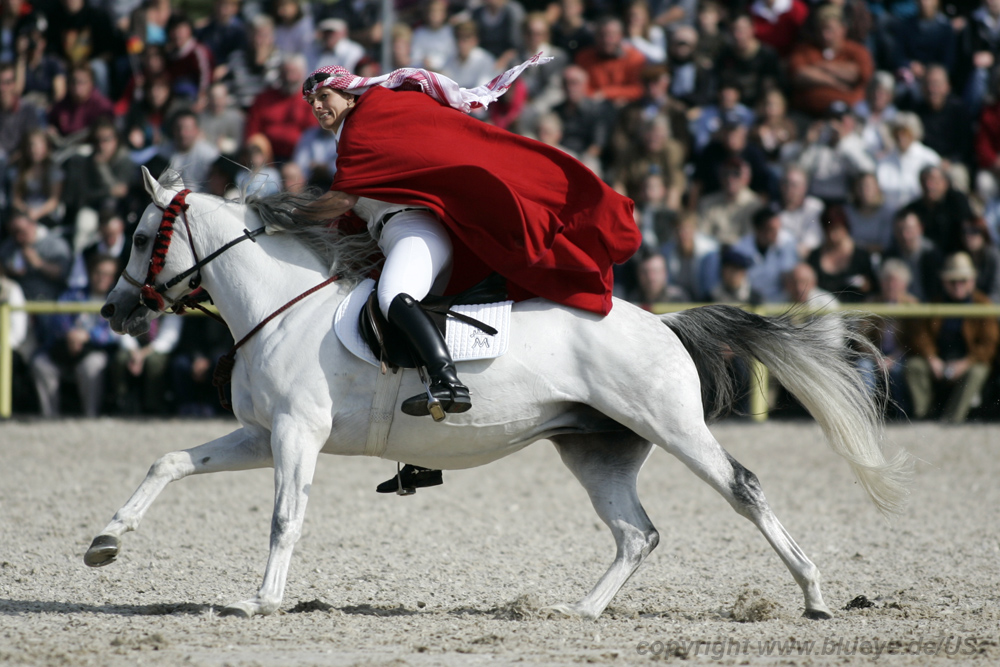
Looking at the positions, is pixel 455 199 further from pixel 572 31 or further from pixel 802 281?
pixel 572 31

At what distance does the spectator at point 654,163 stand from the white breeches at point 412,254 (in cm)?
660

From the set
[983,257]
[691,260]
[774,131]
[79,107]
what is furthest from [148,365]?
[983,257]

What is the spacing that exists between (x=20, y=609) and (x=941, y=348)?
25.9ft

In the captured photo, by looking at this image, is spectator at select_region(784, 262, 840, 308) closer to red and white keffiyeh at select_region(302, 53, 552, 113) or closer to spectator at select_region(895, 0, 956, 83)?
spectator at select_region(895, 0, 956, 83)

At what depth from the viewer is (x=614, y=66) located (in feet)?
38.6

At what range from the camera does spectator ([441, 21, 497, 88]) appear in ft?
38.4

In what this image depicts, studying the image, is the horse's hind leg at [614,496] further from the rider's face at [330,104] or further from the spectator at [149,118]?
the spectator at [149,118]

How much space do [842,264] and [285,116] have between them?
18.5 ft

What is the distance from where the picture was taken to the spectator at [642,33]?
1190cm

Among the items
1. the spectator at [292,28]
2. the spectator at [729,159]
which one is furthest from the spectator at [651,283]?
the spectator at [292,28]

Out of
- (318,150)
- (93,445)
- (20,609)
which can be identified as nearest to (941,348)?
(318,150)

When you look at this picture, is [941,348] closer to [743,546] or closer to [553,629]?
[743,546]

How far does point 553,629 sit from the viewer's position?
13.6 feet

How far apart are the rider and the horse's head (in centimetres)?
59
